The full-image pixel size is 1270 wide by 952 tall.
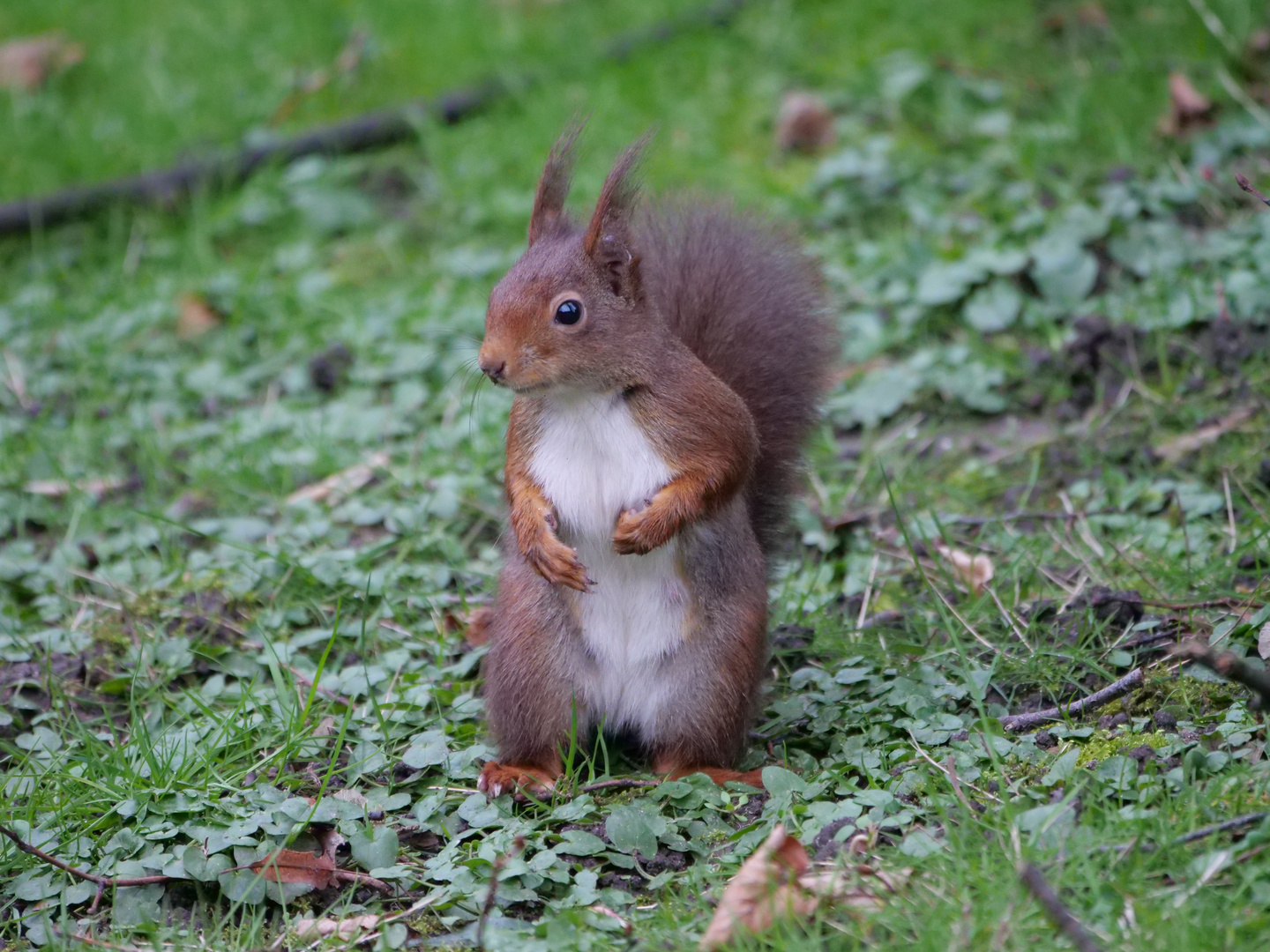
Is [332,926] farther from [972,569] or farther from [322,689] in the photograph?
[972,569]

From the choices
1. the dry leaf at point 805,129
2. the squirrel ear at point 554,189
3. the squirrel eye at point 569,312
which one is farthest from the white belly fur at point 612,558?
the dry leaf at point 805,129

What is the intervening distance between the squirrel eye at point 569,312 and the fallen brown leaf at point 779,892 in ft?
2.38

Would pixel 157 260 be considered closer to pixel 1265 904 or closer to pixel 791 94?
pixel 791 94

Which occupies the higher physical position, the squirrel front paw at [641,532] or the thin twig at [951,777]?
the squirrel front paw at [641,532]

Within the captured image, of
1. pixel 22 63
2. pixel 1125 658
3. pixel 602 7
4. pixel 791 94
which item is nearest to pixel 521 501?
pixel 1125 658

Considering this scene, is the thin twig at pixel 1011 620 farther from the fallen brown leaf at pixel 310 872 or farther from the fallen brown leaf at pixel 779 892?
the fallen brown leaf at pixel 310 872

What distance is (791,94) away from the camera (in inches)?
170

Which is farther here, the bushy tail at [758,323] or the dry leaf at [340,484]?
the dry leaf at [340,484]

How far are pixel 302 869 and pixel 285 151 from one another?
312 centimetres

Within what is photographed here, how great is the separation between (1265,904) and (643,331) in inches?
41.2

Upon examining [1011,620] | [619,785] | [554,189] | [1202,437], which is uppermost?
[554,189]

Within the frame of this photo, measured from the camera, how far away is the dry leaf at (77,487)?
304 centimetres

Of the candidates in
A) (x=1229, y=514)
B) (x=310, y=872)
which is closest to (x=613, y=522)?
(x=310, y=872)

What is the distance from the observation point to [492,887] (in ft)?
5.11
